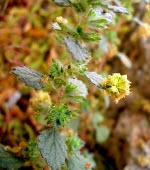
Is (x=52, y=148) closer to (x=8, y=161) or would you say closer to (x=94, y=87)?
(x=8, y=161)

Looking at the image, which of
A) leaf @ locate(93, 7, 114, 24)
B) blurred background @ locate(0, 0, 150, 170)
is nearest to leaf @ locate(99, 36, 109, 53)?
blurred background @ locate(0, 0, 150, 170)

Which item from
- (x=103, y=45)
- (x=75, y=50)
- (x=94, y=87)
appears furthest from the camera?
(x=94, y=87)

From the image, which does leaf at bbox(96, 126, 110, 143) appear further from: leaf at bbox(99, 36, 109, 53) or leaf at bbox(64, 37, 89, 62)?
leaf at bbox(64, 37, 89, 62)

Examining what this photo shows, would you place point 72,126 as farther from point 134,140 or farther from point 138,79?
point 138,79

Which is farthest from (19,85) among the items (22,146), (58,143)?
(58,143)

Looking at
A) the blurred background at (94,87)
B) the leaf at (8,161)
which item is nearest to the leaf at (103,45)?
the blurred background at (94,87)

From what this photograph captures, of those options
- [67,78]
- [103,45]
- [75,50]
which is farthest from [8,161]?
[103,45]

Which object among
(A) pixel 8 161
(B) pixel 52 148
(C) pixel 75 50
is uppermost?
(C) pixel 75 50
